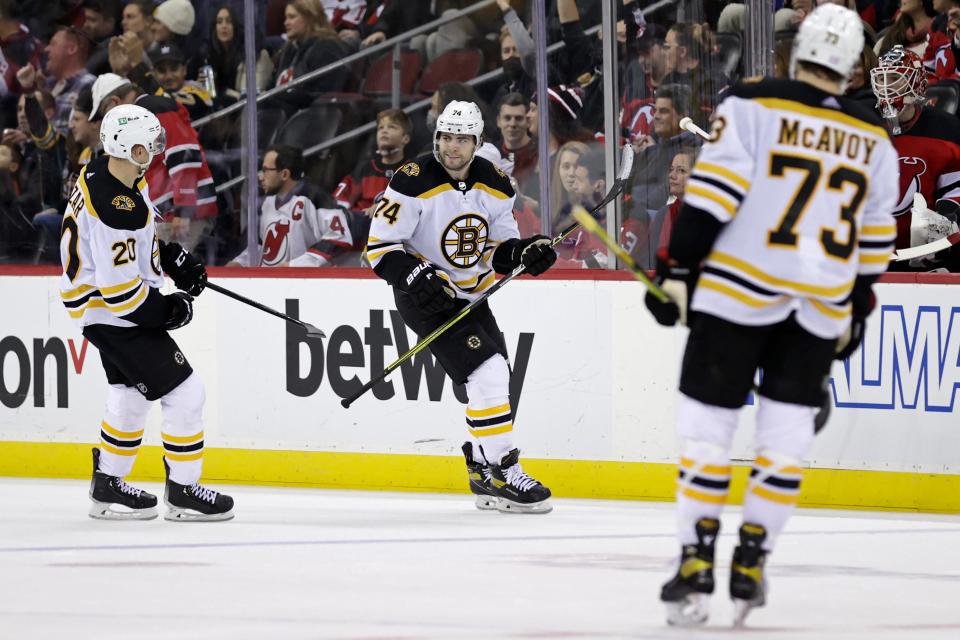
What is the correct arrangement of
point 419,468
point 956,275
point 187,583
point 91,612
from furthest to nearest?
point 419,468
point 956,275
point 187,583
point 91,612

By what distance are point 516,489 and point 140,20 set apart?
11.1 feet

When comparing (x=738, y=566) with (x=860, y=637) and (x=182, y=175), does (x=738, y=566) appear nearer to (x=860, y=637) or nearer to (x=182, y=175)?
(x=860, y=637)

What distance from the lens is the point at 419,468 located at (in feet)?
20.5

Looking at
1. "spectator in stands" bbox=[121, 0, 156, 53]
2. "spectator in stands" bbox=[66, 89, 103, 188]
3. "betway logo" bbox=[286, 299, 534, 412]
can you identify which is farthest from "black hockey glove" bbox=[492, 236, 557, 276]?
"spectator in stands" bbox=[121, 0, 156, 53]

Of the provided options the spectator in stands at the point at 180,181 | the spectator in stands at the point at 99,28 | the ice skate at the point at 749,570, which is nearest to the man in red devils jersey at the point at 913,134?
the ice skate at the point at 749,570

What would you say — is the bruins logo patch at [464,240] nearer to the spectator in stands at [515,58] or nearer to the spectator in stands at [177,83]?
the spectator in stands at [515,58]

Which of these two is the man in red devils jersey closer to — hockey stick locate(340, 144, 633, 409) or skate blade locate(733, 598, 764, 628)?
hockey stick locate(340, 144, 633, 409)

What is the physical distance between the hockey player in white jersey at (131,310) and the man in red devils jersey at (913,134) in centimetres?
244

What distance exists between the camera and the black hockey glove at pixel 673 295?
3398 millimetres

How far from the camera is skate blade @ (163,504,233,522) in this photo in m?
5.39

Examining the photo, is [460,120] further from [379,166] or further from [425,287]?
[379,166]

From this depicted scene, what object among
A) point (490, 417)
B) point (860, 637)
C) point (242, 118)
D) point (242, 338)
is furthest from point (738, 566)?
point (242, 118)

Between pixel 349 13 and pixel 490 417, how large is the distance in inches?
103

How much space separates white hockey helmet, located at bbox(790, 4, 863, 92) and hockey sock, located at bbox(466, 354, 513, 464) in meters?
2.38
